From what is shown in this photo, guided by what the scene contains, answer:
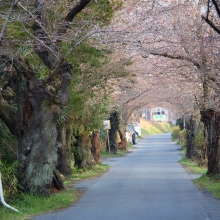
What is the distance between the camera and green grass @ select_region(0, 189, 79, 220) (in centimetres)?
1266

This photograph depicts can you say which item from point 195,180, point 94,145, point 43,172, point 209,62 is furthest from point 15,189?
point 94,145

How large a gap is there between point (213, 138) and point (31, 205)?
10.5m

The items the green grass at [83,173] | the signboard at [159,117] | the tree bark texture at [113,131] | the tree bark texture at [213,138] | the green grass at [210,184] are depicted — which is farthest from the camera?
the signboard at [159,117]

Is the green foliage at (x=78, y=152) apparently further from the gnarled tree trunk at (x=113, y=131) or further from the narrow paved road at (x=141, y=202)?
the gnarled tree trunk at (x=113, y=131)

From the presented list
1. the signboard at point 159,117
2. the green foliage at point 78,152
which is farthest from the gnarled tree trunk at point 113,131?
the signboard at point 159,117

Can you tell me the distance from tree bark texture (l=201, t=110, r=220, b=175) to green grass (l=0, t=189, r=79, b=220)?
26.8 ft

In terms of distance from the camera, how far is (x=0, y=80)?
51.6ft

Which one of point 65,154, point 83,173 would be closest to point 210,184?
point 65,154

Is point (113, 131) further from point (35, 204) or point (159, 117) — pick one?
point (159, 117)

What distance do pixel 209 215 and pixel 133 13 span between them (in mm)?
9387

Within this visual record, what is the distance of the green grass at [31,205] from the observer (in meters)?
12.7

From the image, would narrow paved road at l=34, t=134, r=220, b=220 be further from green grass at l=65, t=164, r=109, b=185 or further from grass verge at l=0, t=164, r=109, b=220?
green grass at l=65, t=164, r=109, b=185

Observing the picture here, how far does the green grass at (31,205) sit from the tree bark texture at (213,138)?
8.17 metres

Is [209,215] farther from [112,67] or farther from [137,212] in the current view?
[112,67]
